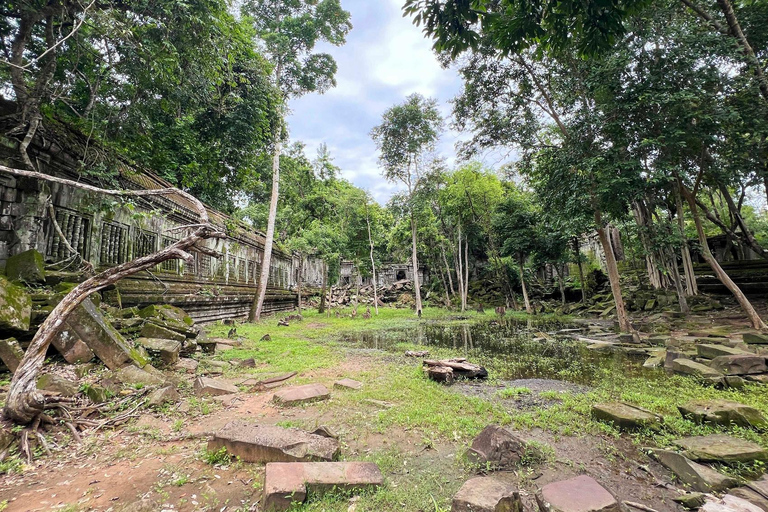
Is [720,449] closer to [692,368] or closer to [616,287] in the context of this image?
[692,368]

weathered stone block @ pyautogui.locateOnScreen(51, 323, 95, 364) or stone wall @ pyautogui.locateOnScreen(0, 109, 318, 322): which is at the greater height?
stone wall @ pyautogui.locateOnScreen(0, 109, 318, 322)

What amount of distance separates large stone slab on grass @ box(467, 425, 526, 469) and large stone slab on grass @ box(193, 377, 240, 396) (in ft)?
11.3

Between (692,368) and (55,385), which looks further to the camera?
(692,368)

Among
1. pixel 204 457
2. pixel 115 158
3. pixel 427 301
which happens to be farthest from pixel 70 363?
pixel 427 301

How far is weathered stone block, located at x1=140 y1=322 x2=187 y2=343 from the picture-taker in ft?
18.9

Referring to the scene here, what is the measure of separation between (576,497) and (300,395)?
3.38 m

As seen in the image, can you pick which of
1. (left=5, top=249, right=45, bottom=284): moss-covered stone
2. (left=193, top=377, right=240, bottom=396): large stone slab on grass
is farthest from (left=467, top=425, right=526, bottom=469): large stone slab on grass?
(left=5, top=249, right=45, bottom=284): moss-covered stone

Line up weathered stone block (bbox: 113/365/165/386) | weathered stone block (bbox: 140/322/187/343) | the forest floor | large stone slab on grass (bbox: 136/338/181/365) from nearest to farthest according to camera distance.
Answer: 1. the forest floor
2. weathered stone block (bbox: 113/365/165/386)
3. large stone slab on grass (bbox: 136/338/181/365)
4. weathered stone block (bbox: 140/322/187/343)

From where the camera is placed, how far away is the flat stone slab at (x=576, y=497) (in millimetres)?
2049

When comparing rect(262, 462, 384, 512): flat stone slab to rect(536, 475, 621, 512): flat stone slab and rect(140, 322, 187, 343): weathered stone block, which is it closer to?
rect(536, 475, 621, 512): flat stone slab

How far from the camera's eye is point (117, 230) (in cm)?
761

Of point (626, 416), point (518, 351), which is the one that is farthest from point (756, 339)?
point (626, 416)

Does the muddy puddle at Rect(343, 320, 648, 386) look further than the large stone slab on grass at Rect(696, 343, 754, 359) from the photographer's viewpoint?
Yes

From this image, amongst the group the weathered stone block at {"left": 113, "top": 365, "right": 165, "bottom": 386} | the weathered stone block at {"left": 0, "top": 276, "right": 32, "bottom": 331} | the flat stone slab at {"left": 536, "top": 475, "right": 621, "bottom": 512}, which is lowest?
the flat stone slab at {"left": 536, "top": 475, "right": 621, "bottom": 512}
